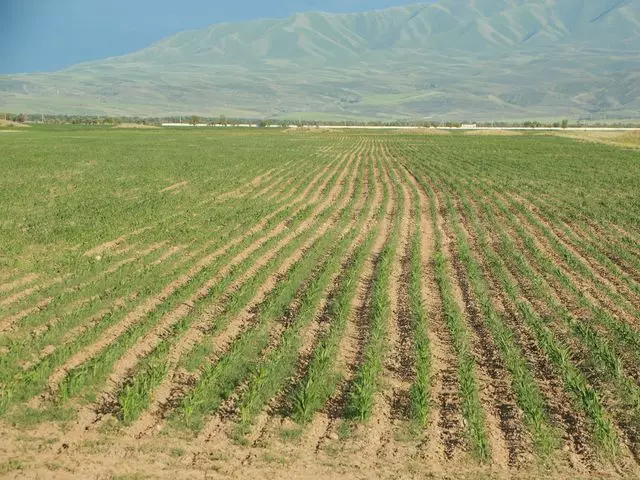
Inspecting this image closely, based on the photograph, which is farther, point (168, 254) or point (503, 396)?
point (168, 254)

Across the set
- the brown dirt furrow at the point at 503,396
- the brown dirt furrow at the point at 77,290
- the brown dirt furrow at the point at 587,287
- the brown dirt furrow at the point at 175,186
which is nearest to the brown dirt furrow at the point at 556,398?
the brown dirt furrow at the point at 503,396

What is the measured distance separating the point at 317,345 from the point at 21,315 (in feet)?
16.5

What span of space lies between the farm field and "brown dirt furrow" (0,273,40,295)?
117 millimetres

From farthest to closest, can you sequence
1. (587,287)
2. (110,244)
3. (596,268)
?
(110,244), (596,268), (587,287)

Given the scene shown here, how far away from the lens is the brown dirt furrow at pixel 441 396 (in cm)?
712

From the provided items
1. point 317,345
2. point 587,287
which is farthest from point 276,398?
point 587,287

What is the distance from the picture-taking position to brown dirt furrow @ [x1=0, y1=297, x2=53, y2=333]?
10458mm

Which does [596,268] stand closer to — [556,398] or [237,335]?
[556,398]

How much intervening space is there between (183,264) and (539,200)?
16.2 m

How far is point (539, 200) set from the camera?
2597 centimetres

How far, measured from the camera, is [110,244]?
55.0ft

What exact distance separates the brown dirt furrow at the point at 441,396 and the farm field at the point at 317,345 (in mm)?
33

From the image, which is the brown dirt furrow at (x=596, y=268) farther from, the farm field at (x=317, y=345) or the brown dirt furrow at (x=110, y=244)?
the brown dirt furrow at (x=110, y=244)

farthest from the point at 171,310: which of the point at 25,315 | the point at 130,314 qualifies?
the point at 25,315
